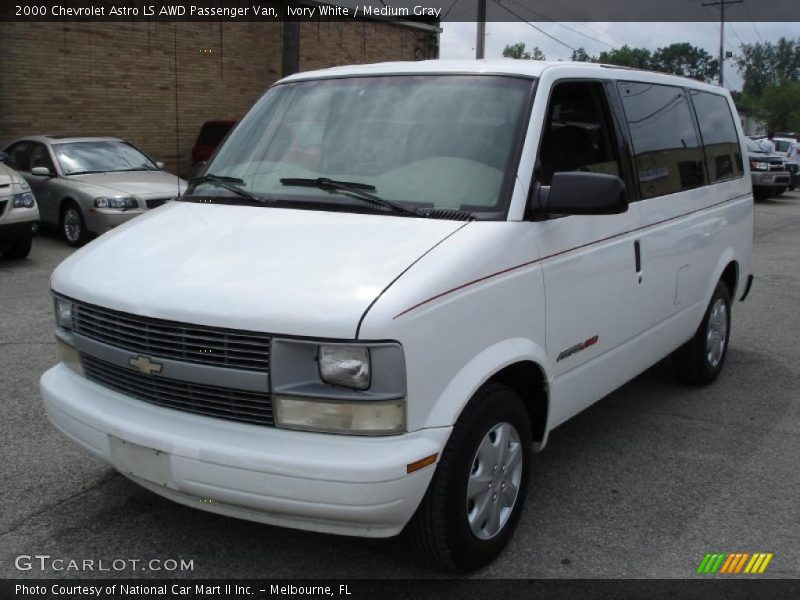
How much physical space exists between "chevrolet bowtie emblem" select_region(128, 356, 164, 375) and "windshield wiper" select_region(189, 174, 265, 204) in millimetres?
1006

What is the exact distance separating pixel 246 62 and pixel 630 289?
748 inches

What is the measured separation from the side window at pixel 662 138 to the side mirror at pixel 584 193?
1.16m

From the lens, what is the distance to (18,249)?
419 inches

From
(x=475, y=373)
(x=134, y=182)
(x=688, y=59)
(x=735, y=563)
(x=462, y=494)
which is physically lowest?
(x=735, y=563)


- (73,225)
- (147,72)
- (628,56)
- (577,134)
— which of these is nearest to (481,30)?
(147,72)

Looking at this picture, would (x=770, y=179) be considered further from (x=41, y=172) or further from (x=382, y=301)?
(x=382, y=301)

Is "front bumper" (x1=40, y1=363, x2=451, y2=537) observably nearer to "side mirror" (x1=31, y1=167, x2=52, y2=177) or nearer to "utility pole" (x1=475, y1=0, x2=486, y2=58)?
"side mirror" (x1=31, y1=167, x2=52, y2=177)

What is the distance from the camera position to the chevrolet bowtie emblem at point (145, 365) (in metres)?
3.16

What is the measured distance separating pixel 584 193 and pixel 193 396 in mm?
1726

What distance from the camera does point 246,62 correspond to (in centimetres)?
2180

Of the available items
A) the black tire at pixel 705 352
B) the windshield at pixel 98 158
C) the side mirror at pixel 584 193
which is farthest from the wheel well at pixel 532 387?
the windshield at pixel 98 158

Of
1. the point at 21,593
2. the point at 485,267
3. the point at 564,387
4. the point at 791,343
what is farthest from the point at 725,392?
the point at 21,593

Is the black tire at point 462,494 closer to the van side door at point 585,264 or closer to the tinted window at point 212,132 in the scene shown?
the van side door at point 585,264

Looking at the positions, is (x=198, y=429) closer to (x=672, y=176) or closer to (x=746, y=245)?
(x=672, y=176)
